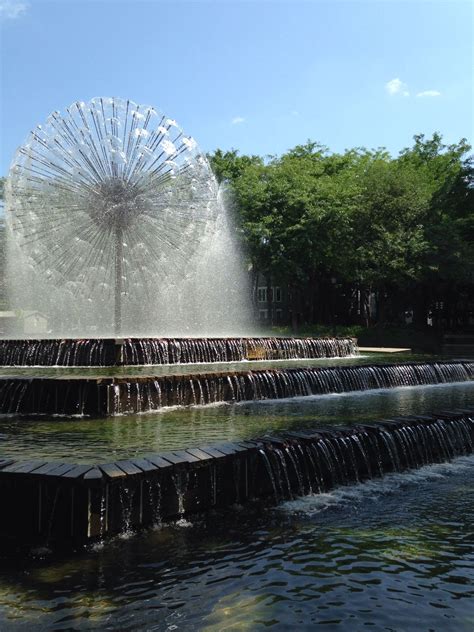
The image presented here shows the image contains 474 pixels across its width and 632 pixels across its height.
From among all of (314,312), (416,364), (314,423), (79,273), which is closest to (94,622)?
(314,423)

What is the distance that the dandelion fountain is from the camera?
218 inches

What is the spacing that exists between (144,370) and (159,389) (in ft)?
8.64

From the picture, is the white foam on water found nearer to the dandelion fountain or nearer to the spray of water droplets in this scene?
the dandelion fountain

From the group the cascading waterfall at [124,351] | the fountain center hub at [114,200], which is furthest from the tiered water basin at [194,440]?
the fountain center hub at [114,200]

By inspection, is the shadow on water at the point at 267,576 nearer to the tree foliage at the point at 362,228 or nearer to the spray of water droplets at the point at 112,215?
the spray of water droplets at the point at 112,215

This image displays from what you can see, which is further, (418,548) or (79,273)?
(79,273)

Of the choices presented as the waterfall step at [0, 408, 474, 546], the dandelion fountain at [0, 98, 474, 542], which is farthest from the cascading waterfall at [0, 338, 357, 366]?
the waterfall step at [0, 408, 474, 546]

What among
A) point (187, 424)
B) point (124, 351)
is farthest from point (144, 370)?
point (187, 424)

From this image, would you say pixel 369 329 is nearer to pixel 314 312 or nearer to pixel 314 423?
pixel 314 312

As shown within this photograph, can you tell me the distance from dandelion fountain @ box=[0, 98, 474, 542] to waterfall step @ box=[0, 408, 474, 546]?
14 millimetres

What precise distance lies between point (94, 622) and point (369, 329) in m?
31.8

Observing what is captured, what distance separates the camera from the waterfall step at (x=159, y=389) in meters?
9.99

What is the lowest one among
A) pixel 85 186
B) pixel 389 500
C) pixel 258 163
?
pixel 389 500

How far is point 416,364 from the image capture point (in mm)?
15648
